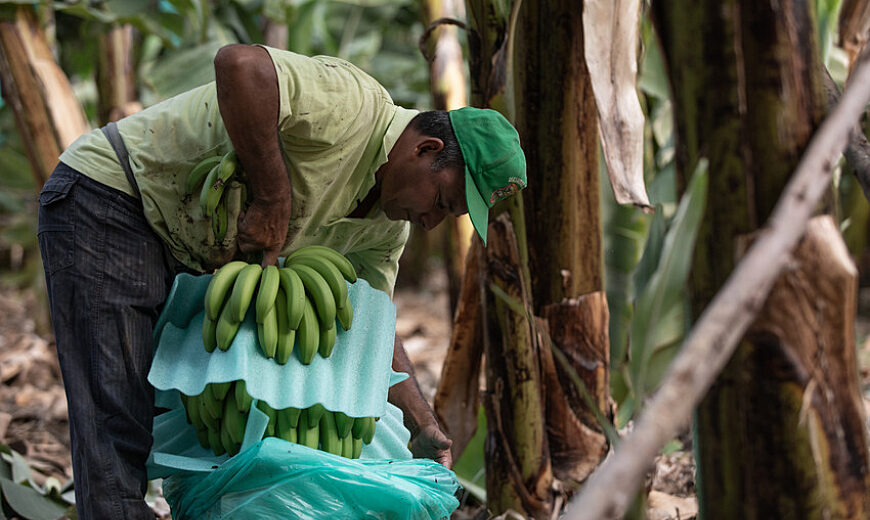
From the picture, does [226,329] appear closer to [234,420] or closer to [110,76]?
[234,420]

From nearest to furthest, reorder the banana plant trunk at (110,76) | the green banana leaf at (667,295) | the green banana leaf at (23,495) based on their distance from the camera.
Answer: the green banana leaf at (667,295)
the green banana leaf at (23,495)
the banana plant trunk at (110,76)

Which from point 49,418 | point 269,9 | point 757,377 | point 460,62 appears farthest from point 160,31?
point 757,377

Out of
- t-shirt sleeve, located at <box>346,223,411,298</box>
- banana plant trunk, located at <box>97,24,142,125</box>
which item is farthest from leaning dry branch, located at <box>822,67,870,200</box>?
banana plant trunk, located at <box>97,24,142,125</box>

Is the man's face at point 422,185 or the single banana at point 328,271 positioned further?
the man's face at point 422,185

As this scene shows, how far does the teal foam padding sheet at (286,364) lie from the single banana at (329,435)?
1.5 inches

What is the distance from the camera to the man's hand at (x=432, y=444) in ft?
5.53

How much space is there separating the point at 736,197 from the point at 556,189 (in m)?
0.89

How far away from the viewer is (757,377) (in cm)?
97

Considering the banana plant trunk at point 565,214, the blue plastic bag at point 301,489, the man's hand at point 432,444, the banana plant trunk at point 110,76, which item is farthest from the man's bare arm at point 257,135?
the banana plant trunk at point 110,76

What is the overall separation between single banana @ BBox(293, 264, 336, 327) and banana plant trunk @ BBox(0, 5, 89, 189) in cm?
183

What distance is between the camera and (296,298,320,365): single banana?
53.5 inches

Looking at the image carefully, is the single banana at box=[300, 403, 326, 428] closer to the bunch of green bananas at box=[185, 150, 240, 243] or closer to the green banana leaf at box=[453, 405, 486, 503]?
the bunch of green bananas at box=[185, 150, 240, 243]

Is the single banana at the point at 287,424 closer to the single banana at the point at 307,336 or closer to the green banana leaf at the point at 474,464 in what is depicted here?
the single banana at the point at 307,336

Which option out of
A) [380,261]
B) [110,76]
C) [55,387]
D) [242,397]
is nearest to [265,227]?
[242,397]
